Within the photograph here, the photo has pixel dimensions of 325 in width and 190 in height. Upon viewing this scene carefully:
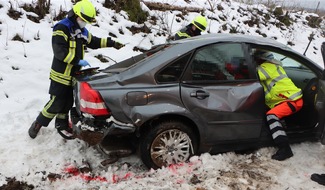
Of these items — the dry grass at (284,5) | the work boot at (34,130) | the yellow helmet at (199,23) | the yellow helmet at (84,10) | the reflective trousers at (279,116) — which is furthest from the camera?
the dry grass at (284,5)

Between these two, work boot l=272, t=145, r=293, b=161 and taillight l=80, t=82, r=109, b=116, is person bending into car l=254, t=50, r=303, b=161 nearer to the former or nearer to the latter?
work boot l=272, t=145, r=293, b=161

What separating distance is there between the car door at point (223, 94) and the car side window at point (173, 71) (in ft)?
0.23

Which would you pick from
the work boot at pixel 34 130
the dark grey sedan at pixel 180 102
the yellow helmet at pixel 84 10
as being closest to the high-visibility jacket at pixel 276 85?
the dark grey sedan at pixel 180 102

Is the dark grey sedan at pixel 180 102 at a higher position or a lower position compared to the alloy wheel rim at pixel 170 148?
higher

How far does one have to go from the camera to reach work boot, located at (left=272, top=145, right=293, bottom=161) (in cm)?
400

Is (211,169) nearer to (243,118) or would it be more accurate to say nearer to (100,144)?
(243,118)

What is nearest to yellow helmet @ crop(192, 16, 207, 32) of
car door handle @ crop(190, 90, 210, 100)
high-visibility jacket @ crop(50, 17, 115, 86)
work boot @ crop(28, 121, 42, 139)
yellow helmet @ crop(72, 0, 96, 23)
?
high-visibility jacket @ crop(50, 17, 115, 86)

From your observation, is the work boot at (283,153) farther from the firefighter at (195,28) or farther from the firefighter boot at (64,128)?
the firefighter at (195,28)

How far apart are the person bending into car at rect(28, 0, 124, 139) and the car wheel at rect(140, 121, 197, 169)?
129 centimetres

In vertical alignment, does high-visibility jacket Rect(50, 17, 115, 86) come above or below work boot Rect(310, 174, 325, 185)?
above

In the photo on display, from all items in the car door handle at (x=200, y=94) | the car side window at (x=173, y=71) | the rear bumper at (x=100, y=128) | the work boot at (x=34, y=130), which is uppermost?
the car side window at (x=173, y=71)

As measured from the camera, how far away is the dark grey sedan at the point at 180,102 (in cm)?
349

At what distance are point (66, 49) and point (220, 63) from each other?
6.24 ft

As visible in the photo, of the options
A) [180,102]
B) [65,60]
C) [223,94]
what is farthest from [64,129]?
[223,94]
